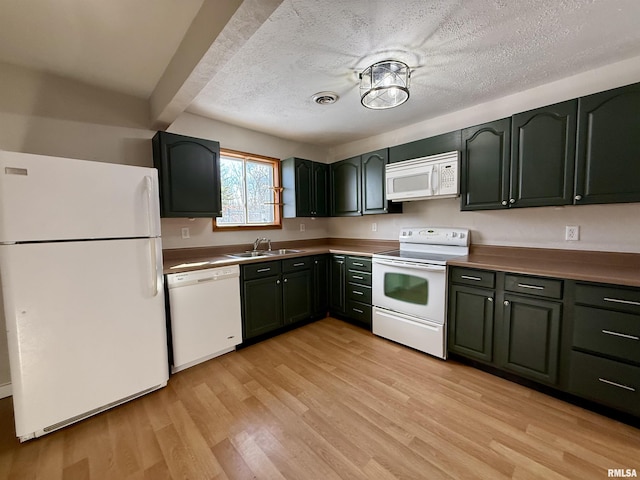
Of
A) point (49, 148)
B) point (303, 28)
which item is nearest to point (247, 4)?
point (303, 28)

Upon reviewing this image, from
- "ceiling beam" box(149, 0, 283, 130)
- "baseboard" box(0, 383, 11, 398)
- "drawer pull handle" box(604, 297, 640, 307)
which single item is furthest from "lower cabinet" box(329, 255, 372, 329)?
"baseboard" box(0, 383, 11, 398)

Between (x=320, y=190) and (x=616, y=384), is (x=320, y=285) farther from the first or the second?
(x=616, y=384)

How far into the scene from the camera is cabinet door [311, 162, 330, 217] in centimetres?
356

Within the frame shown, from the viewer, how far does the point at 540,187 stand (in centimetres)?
202

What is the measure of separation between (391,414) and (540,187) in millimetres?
2030

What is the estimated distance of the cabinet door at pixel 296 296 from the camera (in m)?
2.91

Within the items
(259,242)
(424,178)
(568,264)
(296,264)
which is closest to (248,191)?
(259,242)

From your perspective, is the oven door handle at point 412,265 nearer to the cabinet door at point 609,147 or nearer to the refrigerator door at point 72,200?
the cabinet door at point 609,147

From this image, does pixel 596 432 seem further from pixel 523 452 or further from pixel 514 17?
pixel 514 17

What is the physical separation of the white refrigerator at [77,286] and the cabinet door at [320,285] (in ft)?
5.58

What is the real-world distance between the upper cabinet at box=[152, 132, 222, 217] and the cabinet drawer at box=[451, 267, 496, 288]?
2.33m

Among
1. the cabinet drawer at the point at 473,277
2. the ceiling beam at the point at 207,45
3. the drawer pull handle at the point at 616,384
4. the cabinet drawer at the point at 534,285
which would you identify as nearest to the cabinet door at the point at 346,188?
the cabinet drawer at the point at 473,277

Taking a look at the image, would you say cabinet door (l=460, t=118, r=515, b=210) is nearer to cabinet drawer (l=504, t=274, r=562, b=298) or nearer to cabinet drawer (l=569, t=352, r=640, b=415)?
cabinet drawer (l=504, t=274, r=562, b=298)

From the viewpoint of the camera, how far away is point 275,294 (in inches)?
111
